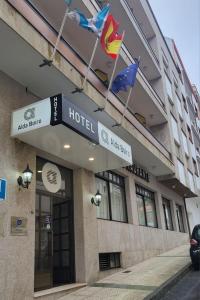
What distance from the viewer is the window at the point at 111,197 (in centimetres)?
1238

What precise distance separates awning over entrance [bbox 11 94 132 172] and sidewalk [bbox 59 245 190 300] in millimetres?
3733

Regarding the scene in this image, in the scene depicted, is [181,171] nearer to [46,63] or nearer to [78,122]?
[78,122]

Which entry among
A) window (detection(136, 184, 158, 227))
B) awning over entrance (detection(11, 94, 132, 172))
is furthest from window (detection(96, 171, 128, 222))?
awning over entrance (detection(11, 94, 132, 172))

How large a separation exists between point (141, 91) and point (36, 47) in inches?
403

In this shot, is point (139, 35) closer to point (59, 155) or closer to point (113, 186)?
point (113, 186)

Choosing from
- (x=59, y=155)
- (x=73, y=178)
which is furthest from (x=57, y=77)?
(x=73, y=178)

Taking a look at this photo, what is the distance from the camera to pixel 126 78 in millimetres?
11406

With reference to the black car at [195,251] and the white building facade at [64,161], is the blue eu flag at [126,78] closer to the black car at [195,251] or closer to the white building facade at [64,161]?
the white building facade at [64,161]

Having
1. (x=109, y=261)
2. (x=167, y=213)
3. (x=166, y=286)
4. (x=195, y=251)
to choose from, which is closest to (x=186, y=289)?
(x=166, y=286)

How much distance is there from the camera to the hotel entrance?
8445 mm

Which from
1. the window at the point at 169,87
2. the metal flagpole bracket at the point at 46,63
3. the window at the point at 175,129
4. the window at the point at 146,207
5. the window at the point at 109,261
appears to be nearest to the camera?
the metal flagpole bracket at the point at 46,63

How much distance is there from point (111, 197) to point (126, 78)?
512 centimetres

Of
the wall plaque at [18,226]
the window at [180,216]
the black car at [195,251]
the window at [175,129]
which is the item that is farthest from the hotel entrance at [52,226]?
the window at [180,216]

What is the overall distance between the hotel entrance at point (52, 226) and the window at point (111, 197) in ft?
5.92
